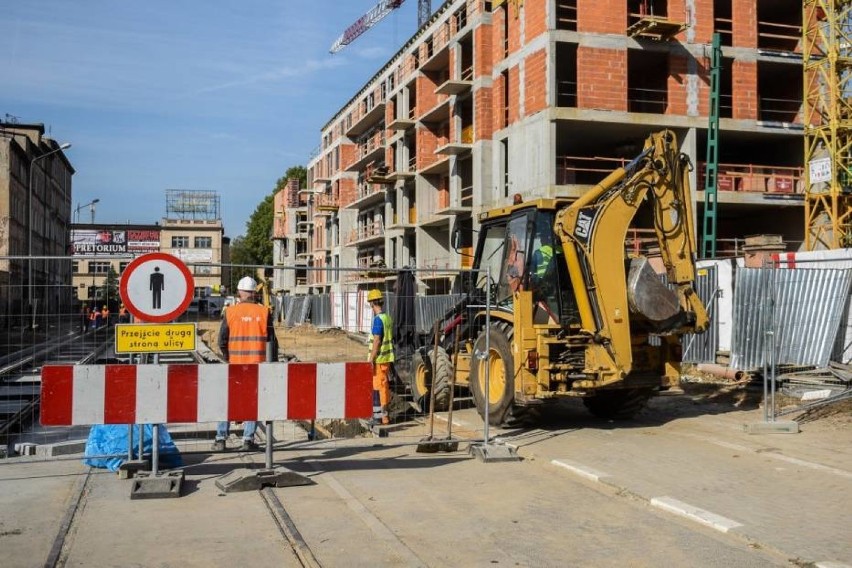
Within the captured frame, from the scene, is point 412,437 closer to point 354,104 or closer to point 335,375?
point 335,375

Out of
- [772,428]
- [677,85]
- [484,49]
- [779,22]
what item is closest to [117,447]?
[772,428]

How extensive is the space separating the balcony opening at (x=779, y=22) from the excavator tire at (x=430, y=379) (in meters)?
28.6

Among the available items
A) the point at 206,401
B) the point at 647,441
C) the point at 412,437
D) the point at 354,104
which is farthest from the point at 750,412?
the point at 354,104

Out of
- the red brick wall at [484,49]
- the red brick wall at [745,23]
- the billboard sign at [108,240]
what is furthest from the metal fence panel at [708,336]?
the billboard sign at [108,240]

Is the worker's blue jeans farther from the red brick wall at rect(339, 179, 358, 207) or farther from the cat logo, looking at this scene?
the red brick wall at rect(339, 179, 358, 207)

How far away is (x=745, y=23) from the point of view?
32531 millimetres

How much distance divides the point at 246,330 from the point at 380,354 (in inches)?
105

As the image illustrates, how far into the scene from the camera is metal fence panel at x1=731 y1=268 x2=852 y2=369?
12055 mm

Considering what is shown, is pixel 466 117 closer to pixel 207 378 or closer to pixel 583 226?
pixel 583 226

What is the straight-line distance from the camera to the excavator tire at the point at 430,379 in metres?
11.5

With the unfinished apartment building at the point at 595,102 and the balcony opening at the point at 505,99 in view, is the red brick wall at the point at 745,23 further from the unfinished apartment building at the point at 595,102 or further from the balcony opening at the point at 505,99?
the balcony opening at the point at 505,99

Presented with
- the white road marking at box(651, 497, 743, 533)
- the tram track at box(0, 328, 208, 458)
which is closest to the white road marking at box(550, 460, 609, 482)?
the white road marking at box(651, 497, 743, 533)

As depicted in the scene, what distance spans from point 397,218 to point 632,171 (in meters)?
41.8

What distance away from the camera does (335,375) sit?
24.8 feet
